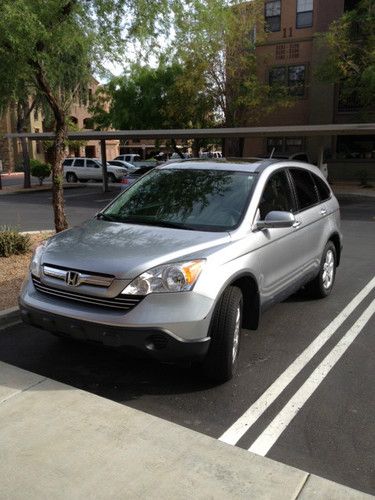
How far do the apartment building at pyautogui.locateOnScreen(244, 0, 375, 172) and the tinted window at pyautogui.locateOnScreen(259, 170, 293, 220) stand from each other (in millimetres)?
23220

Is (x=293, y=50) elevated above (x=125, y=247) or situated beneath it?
elevated above

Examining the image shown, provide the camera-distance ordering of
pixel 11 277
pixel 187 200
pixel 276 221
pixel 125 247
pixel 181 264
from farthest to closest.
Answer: pixel 11 277, pixel 187 200, pixel 276 221, pixel 125 247, pixel 181 264

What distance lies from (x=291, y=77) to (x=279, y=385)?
27.3 m

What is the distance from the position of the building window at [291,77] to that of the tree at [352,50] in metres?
3.55

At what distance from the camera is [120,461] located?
2.83 meters

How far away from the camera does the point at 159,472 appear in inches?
108

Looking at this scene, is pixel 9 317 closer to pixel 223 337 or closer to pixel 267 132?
pixel 223 337

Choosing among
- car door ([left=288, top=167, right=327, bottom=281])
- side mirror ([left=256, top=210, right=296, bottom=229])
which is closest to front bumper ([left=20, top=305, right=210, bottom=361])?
side mirror ([left=256, top=210, right=296, bottom=229])

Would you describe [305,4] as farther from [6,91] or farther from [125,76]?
[6,91]

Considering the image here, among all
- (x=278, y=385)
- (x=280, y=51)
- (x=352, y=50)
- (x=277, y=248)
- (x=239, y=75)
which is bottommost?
(x=278, y=385)

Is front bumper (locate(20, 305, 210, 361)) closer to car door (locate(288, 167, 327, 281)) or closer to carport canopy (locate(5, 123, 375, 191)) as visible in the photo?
car door (locate(288, 167, 327, 281))

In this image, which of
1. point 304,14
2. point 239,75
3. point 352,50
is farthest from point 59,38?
→ point 304,14

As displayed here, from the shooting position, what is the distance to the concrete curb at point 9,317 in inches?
201

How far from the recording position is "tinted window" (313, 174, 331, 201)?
6051 millimetres
